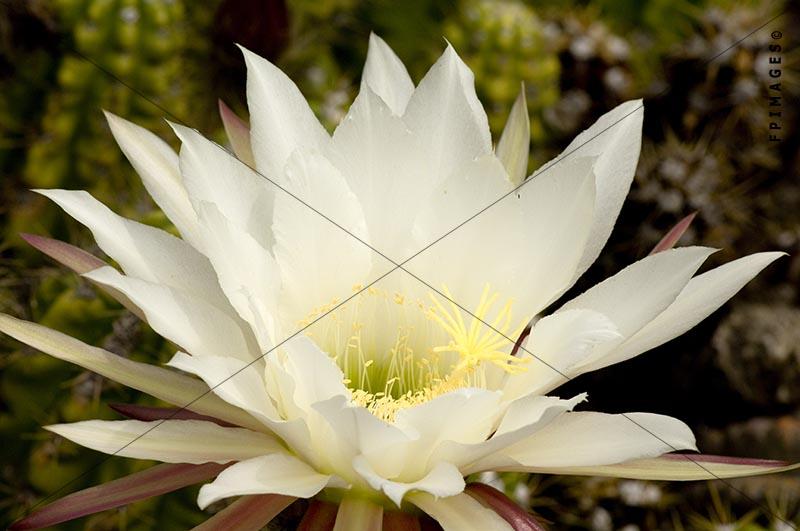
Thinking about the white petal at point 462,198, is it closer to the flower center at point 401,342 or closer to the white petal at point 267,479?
the flower center at point 401,342

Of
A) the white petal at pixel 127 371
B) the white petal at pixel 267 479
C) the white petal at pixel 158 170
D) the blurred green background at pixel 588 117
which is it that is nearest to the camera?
the white petal at pixel 267 479

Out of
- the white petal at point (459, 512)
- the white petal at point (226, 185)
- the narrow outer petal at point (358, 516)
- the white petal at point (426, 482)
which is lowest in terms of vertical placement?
the white petal at point (459, 512)

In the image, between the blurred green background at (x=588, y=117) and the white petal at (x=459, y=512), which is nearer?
the white petal at (x=459, y=512)

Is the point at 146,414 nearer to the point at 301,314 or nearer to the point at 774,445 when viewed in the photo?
the point at 301,314

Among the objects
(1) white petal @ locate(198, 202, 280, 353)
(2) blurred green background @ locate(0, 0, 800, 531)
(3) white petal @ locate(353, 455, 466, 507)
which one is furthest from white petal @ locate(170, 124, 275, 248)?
(2) blurred green background @ locate(0, 0, 800, 531)

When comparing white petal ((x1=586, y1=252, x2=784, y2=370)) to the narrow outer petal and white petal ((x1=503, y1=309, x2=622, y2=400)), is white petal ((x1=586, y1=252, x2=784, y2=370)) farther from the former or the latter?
the narrow outer petal

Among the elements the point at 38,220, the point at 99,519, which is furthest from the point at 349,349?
the point at 38,220

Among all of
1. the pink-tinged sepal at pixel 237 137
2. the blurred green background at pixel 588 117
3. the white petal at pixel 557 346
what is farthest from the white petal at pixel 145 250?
the blurred green background at pixel 588 117
